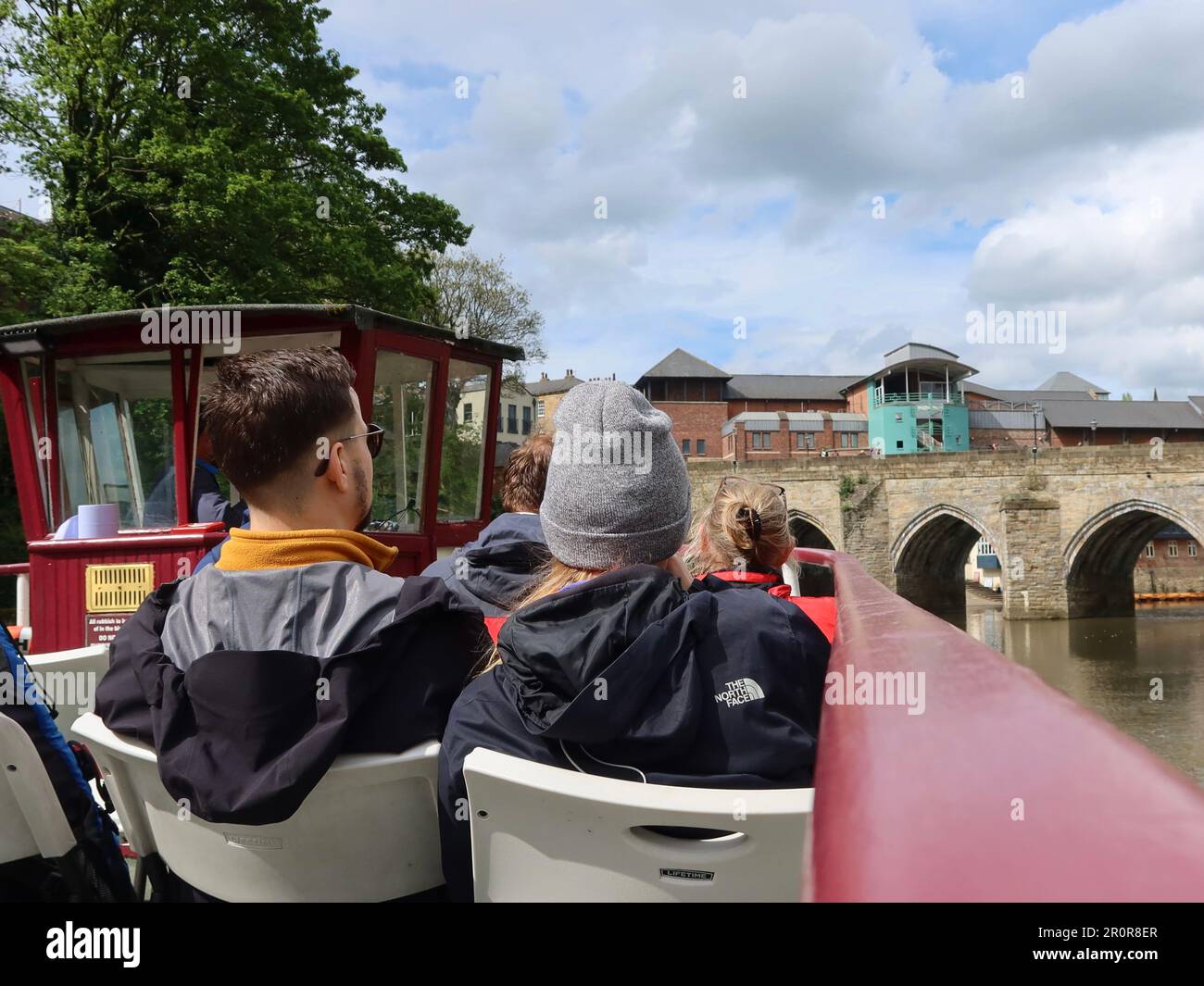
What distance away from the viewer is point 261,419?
5.76 ft

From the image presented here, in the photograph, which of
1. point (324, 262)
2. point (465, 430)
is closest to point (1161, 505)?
point (324, 262)

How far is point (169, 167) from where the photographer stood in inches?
599

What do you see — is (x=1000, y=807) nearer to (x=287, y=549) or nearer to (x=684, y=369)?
(x=287, y=549)

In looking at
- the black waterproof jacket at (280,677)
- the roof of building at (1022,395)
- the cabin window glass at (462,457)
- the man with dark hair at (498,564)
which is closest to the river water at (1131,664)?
the cabin window glass at (462,457)

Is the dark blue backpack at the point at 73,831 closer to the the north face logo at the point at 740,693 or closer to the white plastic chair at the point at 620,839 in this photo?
the white plastic chair at the point at 620,839

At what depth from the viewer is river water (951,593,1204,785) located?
1565 cm

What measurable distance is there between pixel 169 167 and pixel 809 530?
3198 centimetres

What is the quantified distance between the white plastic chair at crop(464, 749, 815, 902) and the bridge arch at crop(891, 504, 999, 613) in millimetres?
36104

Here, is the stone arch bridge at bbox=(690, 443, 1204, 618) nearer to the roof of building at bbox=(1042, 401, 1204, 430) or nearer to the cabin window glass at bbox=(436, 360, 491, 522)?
the cabin window glass at bbox=(436, 360, 491, 522)

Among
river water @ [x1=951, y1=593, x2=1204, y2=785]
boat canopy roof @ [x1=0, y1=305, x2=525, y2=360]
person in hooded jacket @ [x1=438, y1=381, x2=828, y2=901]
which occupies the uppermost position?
boat canopy roof @ [x1=0, y1=305, x2=525, y2=360]

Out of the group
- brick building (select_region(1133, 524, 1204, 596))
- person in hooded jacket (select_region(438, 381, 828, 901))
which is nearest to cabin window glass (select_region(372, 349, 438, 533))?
person in hooded jacket (select_region(438, 381, 828, 901))

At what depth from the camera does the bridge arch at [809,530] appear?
38031mm

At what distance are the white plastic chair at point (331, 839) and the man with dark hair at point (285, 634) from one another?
5cm
